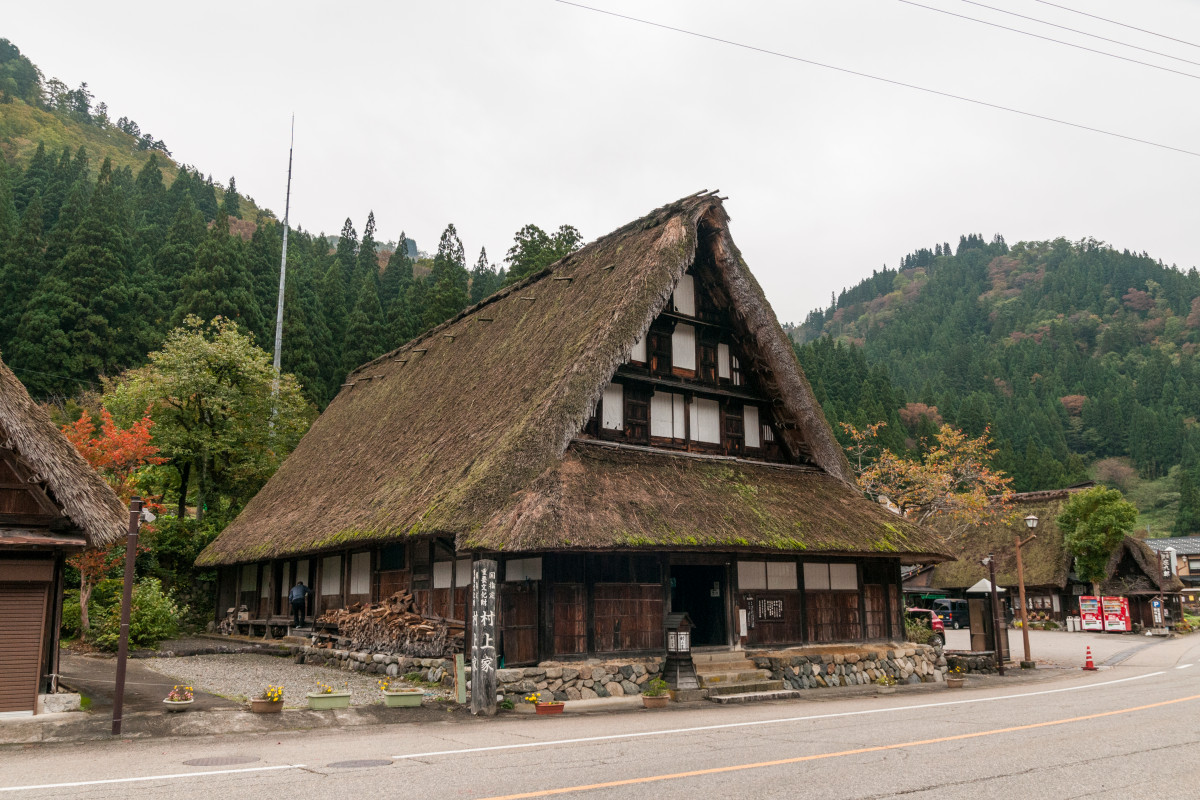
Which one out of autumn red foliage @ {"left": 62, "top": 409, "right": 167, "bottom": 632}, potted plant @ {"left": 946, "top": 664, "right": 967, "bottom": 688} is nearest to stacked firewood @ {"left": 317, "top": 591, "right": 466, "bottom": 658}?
autumn red foliage @ {"left": 62, "top": 409, "right": 167, "bottom": 632}

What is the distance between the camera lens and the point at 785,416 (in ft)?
70.7

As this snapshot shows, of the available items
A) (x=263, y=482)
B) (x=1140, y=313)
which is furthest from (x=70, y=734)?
(x=1140, y=313)

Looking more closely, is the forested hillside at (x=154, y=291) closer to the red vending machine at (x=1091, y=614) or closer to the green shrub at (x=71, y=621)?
the green shrub at (x=71, y=621)

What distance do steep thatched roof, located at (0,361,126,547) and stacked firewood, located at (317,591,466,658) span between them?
6295 mm

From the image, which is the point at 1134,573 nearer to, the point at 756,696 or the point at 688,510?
the point at 756,696

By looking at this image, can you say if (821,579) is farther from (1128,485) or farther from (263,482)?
(1128,485)

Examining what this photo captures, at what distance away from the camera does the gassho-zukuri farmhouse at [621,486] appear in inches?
614

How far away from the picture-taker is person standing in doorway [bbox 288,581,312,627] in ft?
76.2

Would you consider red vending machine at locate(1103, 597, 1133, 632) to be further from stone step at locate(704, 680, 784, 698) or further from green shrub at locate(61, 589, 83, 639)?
green shrub at locate(61, 589, 83, 639)

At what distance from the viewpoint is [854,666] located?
19016 millimetres

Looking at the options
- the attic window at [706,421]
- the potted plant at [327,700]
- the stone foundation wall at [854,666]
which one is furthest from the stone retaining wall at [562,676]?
the attic window at [706,421]

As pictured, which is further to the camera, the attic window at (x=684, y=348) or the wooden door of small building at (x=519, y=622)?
the attic window at (x=684, y=348)

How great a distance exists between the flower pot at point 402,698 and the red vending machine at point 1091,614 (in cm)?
4100

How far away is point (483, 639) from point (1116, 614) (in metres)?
41.0
